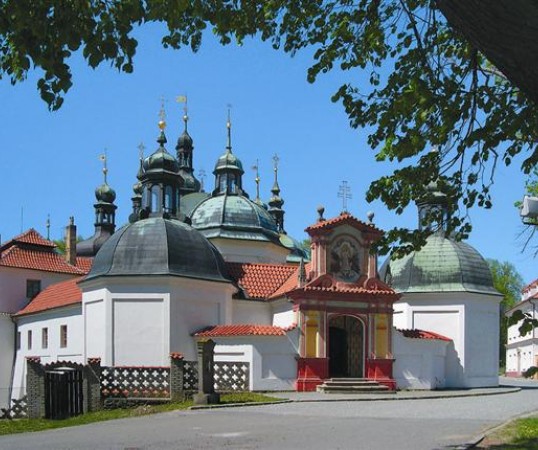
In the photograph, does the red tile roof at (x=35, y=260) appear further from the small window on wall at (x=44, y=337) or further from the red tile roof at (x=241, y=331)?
the red tile roof at (x=241, y=331)

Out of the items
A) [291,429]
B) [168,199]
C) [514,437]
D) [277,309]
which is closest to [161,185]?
[168,199]

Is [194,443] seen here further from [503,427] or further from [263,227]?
[263,227]

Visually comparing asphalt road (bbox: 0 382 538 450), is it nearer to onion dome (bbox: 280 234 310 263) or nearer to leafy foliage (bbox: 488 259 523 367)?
onion dome (bbox: 280 234 310 263)

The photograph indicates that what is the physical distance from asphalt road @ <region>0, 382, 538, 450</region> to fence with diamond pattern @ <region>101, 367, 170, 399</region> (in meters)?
4.32

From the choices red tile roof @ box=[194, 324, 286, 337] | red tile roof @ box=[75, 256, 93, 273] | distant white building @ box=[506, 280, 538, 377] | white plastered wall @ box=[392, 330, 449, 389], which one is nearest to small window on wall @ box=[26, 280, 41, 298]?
red tile roof @ box=[75, 256, 93, 273]

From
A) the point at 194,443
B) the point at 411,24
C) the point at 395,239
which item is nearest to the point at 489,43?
the point at 411,24

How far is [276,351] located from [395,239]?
18.6m

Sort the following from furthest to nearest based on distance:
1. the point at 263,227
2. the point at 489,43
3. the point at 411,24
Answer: the point at 263,227 → the point at 411,24 → the point at 489,43

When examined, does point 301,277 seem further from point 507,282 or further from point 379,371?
point 507,282

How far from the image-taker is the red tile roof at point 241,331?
2892cm

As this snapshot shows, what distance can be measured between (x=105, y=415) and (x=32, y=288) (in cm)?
2156

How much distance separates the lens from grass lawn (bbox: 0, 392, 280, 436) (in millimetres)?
20297

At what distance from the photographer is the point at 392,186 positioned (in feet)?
38.2

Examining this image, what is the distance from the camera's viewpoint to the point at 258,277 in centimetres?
3488
